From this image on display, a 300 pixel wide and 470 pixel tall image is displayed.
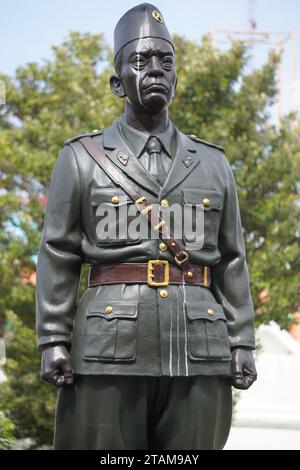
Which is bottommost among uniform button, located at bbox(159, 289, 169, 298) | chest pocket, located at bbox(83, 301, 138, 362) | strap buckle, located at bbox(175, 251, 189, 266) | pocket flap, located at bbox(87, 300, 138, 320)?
chest pocket, located at bbox(83, 301, 138, 362)

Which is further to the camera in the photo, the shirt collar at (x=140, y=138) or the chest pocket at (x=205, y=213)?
the shirt collar at (x=140, y=138)

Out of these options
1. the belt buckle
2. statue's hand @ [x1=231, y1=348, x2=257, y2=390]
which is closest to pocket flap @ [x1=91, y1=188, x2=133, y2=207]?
the belt buckle

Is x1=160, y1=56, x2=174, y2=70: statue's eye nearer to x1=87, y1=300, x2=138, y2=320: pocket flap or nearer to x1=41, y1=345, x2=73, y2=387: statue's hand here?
x1=87, y1=300, x2=138, y2=320: pocket flap

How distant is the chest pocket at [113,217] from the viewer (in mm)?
4074

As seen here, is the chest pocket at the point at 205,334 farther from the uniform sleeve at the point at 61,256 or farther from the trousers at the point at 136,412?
the uniform sleeve at the point at 61,256

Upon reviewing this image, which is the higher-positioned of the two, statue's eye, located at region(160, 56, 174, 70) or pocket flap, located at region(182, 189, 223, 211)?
statue's eye, located at region(160, 56, 174, 70)

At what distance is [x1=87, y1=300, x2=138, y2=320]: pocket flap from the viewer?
3.98m

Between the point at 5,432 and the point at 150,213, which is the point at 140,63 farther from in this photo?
the point at 5,432

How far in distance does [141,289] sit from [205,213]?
0.49 metres

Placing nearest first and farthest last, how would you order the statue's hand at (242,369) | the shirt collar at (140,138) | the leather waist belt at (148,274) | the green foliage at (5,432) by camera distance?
1. the leather waist belt at (148,274)
2. the statue's hand at (242,369)
3. the shirt collar at (140,138)
4. the green foliage at (5,432)

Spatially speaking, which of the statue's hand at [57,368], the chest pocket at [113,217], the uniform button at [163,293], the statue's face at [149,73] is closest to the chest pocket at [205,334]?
the uniform button at [163,293]

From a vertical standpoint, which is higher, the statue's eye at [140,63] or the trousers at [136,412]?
the statue's eye at [140,63]
